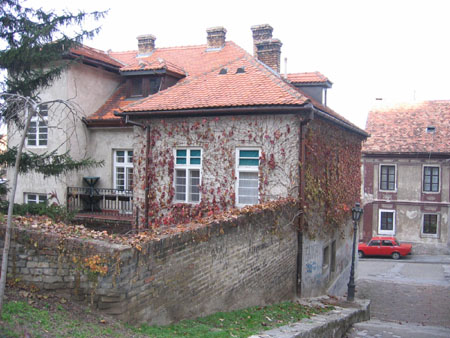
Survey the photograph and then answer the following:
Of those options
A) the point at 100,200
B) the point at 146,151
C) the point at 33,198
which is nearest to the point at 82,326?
the point at 146,151

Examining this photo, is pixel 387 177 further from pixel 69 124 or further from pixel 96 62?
pixel 69 124

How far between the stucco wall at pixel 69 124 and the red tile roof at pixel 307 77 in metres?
7.97

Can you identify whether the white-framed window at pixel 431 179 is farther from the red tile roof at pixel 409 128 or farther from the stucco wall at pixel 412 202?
the red tile roof at pixel 409 128

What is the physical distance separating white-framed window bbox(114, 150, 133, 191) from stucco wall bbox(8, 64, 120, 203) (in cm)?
89

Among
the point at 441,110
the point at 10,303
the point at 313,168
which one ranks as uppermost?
the point at 441,110

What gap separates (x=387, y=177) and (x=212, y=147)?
22884mm

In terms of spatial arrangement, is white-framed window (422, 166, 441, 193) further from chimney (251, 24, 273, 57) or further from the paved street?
chimney (251, 24, 273, 57)

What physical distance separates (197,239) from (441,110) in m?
32.4

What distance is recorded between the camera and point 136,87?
61.6ft

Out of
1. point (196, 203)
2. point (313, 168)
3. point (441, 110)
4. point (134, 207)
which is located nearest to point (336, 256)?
point (313, 168)

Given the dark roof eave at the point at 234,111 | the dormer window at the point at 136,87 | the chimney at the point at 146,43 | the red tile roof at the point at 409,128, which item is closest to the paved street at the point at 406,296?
the dark roof eave at the point at 234,111

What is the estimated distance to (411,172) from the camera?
32.9m

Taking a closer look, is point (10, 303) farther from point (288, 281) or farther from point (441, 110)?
point (441, 110)

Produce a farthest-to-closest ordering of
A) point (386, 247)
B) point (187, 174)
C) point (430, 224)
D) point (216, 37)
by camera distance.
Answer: point (430, 224)
point (386, 247)
point (216, 37)
point (187, 174)
